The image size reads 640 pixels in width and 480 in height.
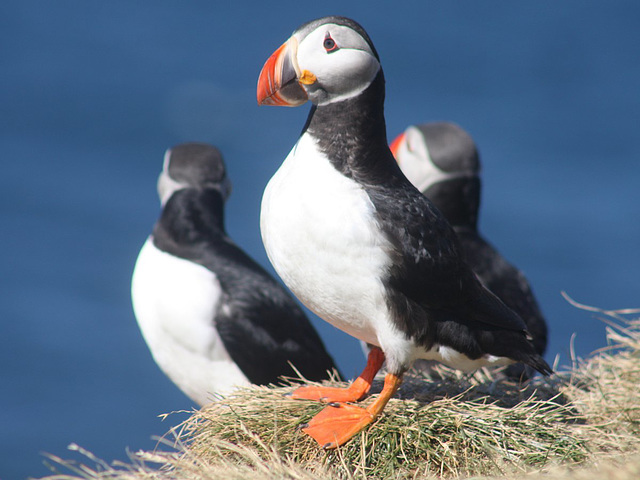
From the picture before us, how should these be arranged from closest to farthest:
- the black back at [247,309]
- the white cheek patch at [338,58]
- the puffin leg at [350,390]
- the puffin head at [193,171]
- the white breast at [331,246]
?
the white breast at [331,246]
the white cheek patch at [338,58]
the puffin leg at [350,390]
the black back at [247,309]
the puffin head at [193,171]

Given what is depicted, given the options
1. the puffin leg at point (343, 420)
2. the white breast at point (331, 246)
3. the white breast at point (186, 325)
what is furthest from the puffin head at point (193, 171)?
the puffin leg at point (343, 420)

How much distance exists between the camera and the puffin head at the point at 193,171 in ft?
19.0

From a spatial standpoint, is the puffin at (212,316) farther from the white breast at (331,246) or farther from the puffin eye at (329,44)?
the puffin eye at (329,44)

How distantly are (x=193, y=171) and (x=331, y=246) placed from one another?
314 centimetres

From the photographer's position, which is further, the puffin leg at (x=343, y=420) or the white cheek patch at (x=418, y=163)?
the white cheek patch at (x=418, y=163)

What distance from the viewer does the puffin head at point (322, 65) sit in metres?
2.99

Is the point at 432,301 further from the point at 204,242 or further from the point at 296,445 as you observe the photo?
the point at 204,242

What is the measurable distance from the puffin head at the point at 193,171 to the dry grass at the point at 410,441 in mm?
2906

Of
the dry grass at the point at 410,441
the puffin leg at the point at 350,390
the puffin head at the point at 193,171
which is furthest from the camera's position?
the puffin head at the point at 193,171

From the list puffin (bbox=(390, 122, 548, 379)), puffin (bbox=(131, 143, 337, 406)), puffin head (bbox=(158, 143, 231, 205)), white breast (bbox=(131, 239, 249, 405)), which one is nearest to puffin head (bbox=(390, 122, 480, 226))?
puffin (bbox=(390, 122, 548, 379))

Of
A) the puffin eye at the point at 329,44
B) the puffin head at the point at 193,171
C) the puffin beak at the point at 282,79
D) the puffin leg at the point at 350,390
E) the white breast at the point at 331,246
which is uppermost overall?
the puffin head at the point at 193,171

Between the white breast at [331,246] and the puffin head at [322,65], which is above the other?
the puffin head at [322,65]

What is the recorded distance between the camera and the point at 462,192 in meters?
5.64

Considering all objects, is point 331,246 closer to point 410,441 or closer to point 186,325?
point 410,441
